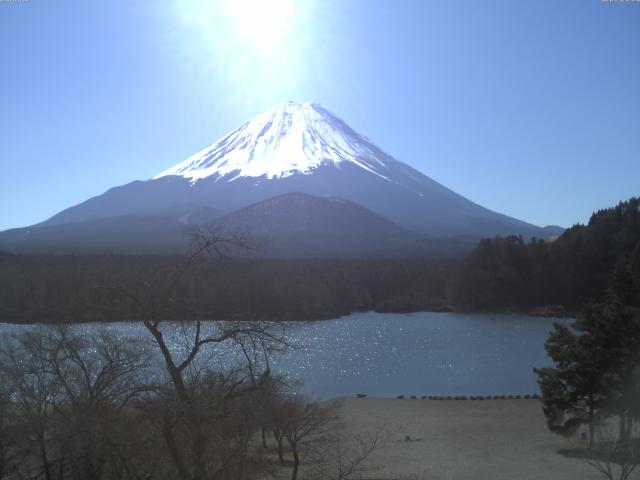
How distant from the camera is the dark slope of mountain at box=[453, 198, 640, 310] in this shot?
125 feet

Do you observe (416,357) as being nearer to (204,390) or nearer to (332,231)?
(204,390)

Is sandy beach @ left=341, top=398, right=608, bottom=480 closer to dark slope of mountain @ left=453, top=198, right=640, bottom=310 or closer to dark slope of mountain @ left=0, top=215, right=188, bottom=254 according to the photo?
dark slope of mountain @ left=453, top=198, right=640, bottom=310

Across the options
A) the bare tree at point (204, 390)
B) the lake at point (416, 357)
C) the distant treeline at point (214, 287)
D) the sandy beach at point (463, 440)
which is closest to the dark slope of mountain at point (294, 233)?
the distant treeline at point (214, 287)

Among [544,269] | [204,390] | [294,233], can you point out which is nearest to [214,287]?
[204,390]

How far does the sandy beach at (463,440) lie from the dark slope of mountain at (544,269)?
23048 mm

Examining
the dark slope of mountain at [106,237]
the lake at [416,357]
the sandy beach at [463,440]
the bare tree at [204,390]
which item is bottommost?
the sandy beach at [463,440]

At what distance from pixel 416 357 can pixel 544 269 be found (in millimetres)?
18334

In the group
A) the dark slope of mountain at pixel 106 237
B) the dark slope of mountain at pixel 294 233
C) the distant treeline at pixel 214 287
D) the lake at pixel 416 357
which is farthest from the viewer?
the dark slope of mountain at pixel 294 233

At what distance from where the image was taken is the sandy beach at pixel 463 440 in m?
9.90

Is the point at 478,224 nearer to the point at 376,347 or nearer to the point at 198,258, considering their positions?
the point at 376,347

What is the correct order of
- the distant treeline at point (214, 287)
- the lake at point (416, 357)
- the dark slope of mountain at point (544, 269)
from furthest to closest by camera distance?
the dark slope of mountain at point (544, 269)
the lake at point (416, 357)
the distant treeline at point (214, 287)

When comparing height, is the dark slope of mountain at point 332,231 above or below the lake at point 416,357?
above

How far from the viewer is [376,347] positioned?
24.7m

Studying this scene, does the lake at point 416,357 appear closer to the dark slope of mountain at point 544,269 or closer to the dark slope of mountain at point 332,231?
the dark slope of mountain at point 544,269
